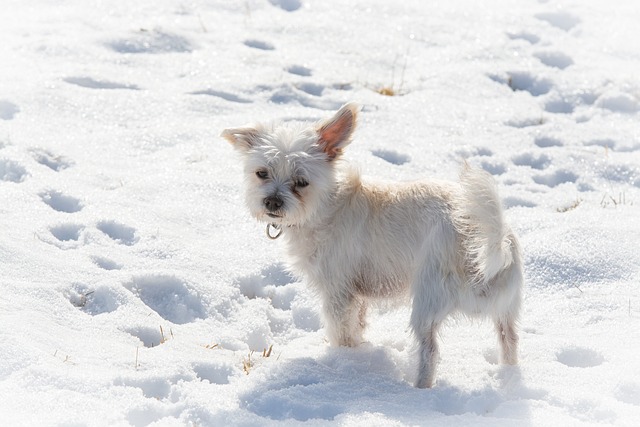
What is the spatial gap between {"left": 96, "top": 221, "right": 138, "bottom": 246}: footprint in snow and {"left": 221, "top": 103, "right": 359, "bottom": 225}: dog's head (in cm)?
121

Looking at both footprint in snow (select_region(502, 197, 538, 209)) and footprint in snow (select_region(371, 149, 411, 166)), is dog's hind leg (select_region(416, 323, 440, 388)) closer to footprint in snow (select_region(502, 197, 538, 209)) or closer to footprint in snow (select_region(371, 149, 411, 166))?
footprint in snow (select_region(502, 197, 538, 209))

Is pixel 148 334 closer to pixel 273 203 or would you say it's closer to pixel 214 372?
pixel 214 372

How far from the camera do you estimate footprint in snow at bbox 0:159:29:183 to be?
6.36 meters

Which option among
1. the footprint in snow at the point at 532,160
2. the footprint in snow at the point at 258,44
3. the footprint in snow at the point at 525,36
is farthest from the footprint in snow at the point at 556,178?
the footprint in snow at the point at 258,44

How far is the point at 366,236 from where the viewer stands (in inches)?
191

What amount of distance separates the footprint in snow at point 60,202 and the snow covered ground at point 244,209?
2 centimetres

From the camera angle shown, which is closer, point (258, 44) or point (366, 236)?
point (366, 236)

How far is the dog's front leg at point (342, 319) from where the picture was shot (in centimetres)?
492

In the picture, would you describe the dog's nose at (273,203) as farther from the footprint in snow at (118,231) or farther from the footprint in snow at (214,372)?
the footprint in snow at (118,231)

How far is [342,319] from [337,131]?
3.58ft

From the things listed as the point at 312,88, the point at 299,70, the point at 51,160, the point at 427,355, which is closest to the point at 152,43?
the point at 299,70

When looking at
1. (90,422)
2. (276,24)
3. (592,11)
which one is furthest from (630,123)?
(90,422)

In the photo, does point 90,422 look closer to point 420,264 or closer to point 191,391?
point 191,391

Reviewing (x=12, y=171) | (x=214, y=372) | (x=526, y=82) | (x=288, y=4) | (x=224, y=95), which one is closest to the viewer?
(x=214, y=372)
